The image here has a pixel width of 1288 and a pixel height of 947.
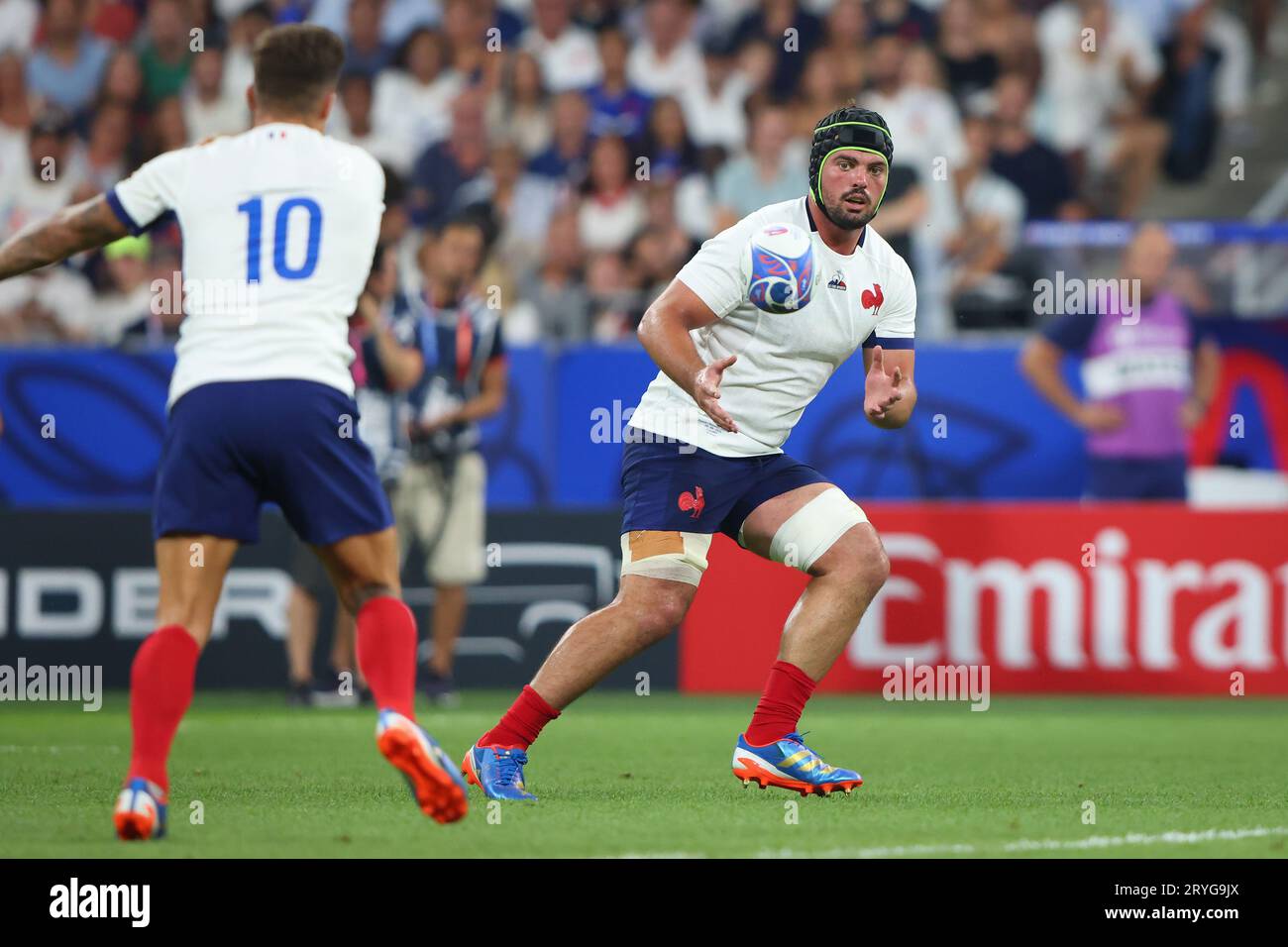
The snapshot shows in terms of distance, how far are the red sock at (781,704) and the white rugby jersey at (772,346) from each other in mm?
787

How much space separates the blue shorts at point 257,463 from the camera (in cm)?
556

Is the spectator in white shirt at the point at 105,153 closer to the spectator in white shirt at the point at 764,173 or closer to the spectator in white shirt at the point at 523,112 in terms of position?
the spectator in white shirt at the point at 523,112

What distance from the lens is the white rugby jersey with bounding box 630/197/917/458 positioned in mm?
6973

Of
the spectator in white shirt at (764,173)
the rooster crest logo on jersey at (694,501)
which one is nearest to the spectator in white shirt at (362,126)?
the spectator in white shirt at (764,173)

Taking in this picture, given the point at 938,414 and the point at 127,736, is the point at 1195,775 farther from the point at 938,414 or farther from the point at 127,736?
the point at 938,414

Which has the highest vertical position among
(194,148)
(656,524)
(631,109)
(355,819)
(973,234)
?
(631,109)

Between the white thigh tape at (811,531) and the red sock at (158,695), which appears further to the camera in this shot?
the white thigh tape at (811,531)

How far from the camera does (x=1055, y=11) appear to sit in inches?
645

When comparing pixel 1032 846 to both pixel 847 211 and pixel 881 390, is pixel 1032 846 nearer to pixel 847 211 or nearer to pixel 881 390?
pixel 881 390

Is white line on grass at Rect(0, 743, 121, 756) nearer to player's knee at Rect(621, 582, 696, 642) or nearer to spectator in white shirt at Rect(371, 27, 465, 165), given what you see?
player's knee at Rect(621, 582, 696, 642)

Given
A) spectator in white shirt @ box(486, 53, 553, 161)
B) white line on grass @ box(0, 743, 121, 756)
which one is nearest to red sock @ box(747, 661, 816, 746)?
white line on grass @ box(0, 743, 121, 756)

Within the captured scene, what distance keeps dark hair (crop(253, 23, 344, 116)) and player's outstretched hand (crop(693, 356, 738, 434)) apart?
4.97 ft

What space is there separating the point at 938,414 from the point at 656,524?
663 centimetres

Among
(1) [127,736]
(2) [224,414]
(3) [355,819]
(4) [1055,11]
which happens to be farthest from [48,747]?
(4) [1055,11]
